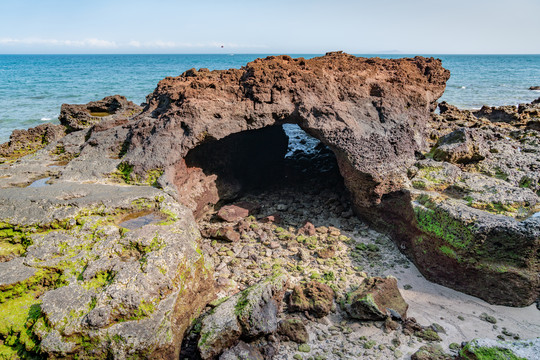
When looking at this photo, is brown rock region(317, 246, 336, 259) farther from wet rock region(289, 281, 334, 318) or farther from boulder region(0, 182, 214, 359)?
boulder region(0, 182, 214, 359)

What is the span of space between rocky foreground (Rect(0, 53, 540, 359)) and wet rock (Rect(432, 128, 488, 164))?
0.12ft

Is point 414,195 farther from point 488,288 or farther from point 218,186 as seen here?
point 218,186

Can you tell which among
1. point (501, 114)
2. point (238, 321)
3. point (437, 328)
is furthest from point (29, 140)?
point (501, 114)

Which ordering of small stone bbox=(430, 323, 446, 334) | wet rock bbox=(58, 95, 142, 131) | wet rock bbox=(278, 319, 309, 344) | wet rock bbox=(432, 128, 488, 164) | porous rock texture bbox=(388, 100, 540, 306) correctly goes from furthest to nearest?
wet rock bbox=(58, 95, 142, 131) < wet rock bbox=(432, 128, 488, 164) < porous rock texture bbox=(388, 100, 540, 306) < small stone bbox=(430, 323, 446, 334) < wet rock bbox=(278, 319, 309, 344)

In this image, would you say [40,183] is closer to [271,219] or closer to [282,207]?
[271,219]

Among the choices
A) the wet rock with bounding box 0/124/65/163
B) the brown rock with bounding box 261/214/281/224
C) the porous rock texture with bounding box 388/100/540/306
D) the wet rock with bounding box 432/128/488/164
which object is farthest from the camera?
the wet rock with bounding box 0/124/65/163

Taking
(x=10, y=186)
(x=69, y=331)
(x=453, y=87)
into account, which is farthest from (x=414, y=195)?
(x=453, y=87)

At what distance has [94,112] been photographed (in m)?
10.9

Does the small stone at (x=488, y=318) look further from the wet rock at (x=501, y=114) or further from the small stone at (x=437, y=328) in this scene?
the wet rock at (x=501, y=114)

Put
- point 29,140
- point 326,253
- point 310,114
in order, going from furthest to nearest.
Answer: point 29,140 → point 310,114 → point 326,253

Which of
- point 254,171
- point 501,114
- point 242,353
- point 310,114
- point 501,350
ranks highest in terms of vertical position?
point 310,114

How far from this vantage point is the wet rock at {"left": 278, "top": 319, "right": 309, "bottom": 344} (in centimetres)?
392

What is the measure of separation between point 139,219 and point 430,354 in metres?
3.77

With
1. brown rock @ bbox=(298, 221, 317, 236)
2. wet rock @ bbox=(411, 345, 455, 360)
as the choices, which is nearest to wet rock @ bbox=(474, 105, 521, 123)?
brown rock @ bbox=(298, 221, 317, 236)
